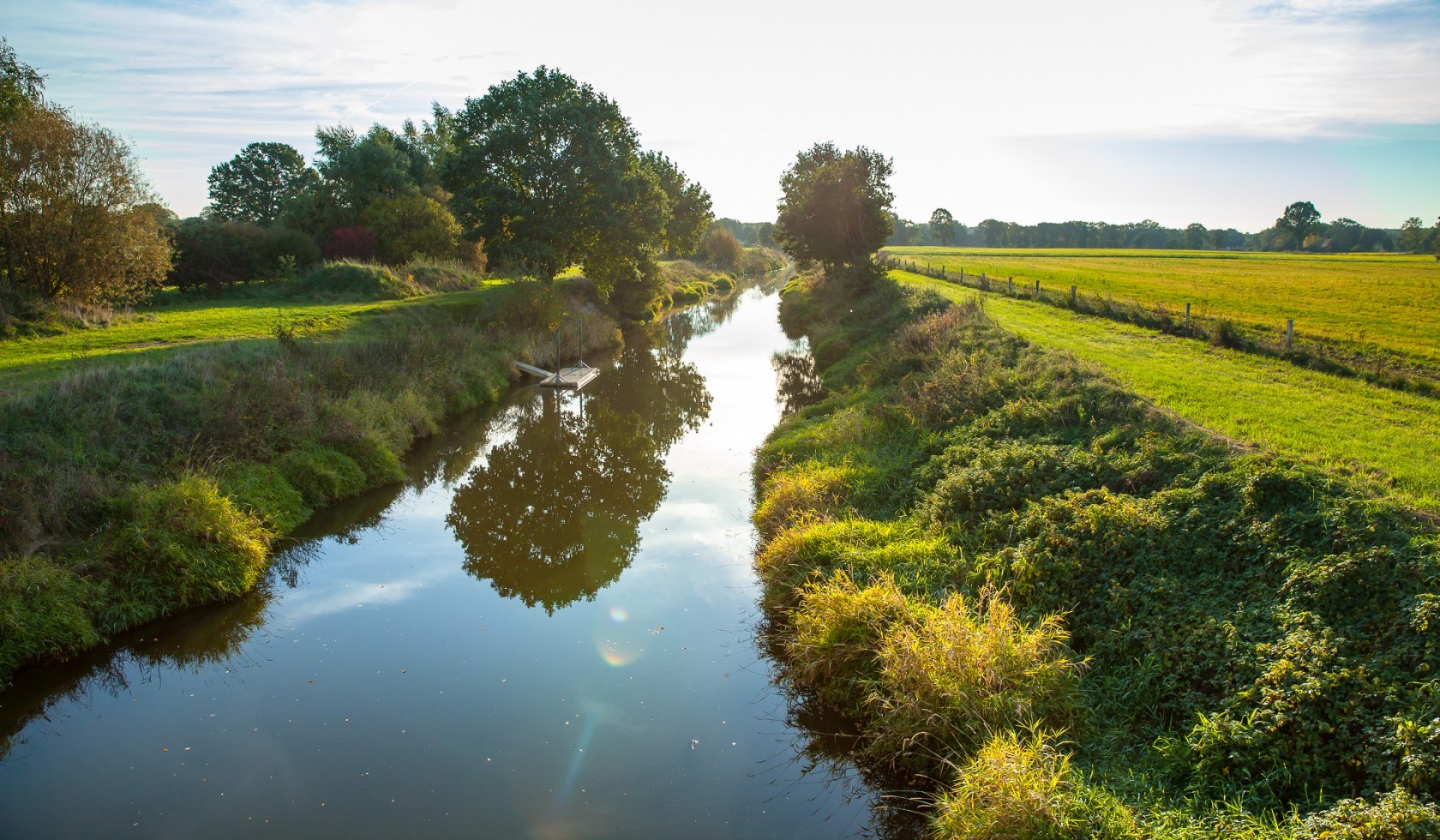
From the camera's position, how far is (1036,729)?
6.18 m

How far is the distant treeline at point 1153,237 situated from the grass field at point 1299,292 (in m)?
34.0

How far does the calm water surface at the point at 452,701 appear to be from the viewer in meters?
6.34

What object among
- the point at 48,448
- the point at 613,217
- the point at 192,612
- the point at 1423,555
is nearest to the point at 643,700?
the point at 192,612

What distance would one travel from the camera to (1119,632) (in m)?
7.21

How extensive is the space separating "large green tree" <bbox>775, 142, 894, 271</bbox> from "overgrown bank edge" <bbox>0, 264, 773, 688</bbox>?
2761 cm

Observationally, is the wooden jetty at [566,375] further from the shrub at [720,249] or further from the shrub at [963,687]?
the shrub at [720,249]

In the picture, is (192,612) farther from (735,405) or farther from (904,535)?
(735,405)

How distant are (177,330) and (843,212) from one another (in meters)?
31.6

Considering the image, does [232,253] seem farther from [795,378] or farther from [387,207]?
[795,378]

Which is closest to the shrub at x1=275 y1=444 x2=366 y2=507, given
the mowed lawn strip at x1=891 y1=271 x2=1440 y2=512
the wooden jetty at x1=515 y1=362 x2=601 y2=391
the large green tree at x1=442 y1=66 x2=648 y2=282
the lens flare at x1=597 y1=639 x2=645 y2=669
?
the lens flare at x1=597 y1=639 x2=645 y2=669

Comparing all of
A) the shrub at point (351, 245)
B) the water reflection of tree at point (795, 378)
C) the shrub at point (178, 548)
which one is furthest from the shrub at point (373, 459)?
the shrub at point (351, 245)

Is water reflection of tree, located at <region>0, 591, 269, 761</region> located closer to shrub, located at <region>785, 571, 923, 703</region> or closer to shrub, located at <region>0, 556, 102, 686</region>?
shrub, located at <region>0, 556, 102, 686</region>

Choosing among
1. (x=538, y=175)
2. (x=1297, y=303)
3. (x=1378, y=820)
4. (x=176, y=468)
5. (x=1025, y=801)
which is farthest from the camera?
(x=538, y=175)

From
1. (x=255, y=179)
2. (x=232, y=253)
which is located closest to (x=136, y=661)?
(x=232, y=253)
